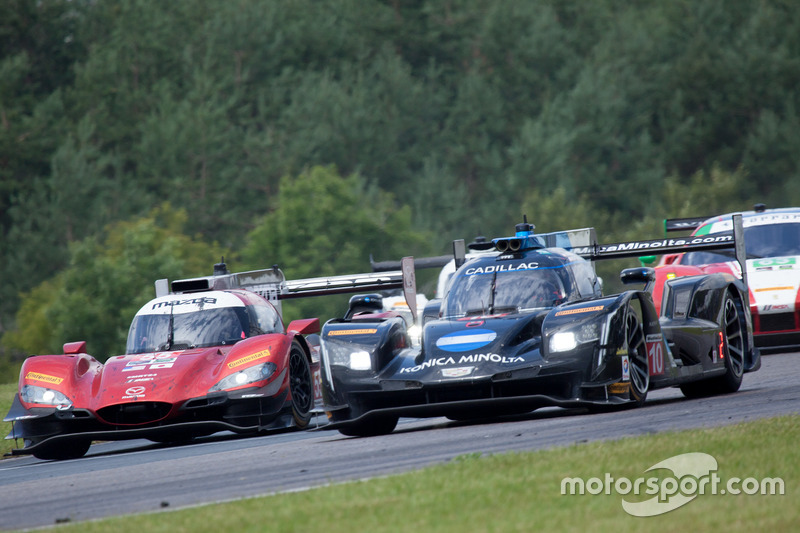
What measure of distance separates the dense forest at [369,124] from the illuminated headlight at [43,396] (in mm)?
40142

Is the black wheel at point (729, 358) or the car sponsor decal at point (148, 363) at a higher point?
the car sponsor decal at point (148, 363)

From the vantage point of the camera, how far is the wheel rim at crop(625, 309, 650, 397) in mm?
Result: 10578

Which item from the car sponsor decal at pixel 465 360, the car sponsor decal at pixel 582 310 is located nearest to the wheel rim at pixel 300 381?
the car sponsor decal at pixel 465 360

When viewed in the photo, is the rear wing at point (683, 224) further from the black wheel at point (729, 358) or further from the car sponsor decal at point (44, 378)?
the car sponsor decal at point (44, 378)

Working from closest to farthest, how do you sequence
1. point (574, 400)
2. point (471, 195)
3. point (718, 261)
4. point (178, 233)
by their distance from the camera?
point (574, 400) < point (718, 261) < point (178, 233) < point (471, 195)

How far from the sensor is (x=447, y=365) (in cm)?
1017

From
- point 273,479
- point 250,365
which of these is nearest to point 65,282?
point 250,365

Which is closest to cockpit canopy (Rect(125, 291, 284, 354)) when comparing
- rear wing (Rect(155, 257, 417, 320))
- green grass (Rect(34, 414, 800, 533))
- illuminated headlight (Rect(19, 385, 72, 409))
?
rear wing (Rect(155, 257, 417, 320))

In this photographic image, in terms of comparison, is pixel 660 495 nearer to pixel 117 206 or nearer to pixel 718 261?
pixel 718 261

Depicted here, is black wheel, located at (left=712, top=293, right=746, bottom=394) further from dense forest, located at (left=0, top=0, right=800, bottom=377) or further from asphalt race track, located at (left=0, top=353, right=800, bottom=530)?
dense forest, located at (left=0, top=0, right=800, bottom=377)

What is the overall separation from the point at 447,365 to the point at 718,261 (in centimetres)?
961

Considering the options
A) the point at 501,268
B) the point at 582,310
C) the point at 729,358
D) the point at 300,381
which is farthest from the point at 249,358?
the point at 729,358

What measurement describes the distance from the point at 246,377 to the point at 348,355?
5.67 ft

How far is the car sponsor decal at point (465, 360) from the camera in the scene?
10.1 metres
